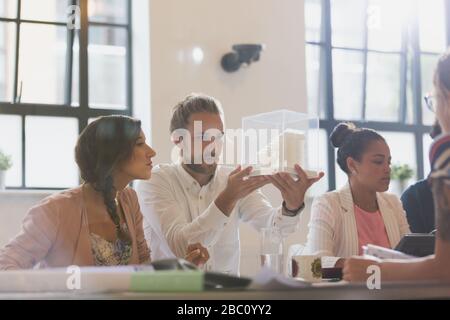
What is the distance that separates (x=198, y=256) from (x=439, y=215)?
978mm

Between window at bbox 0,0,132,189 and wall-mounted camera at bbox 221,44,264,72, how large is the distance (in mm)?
637

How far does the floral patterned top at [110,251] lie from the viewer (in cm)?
197

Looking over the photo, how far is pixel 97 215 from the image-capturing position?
2.05 metres

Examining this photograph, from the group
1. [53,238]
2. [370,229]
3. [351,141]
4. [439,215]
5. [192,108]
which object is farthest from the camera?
[351,141]

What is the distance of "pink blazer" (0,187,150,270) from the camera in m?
1.86

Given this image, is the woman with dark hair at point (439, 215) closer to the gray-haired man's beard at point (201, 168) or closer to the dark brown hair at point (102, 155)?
the dark brown hair at point (102, 155)

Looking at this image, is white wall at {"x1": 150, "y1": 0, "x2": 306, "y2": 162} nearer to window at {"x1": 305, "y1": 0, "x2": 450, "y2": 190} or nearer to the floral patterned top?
window at {"x1": 305, "y1": 0, "x2": 450, "y2": 190}

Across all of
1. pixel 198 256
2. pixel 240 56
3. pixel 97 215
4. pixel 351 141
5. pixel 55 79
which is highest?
pixel 240 56

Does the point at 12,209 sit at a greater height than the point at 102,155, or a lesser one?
lesser

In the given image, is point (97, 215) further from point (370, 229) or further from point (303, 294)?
point (303, 294)

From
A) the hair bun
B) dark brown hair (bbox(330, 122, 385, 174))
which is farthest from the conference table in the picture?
the hair bun

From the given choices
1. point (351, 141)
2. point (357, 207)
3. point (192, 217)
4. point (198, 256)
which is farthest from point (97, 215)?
point (351, 141)

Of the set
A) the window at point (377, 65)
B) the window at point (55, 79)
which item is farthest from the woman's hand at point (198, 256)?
the window at point (377, 65)
